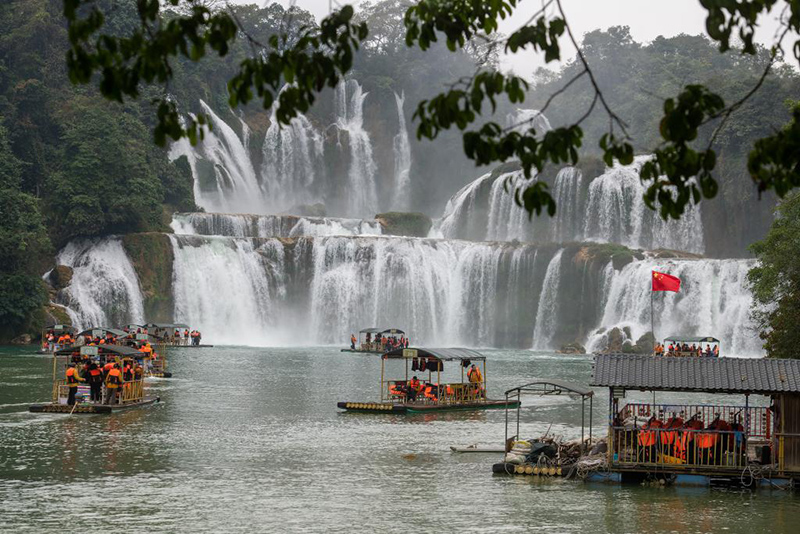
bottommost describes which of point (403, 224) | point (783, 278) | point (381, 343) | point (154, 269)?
point (381, 343)

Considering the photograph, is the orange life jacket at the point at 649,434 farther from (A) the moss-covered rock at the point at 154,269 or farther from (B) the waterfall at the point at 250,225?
(B) the waterfall at the point at 250,225

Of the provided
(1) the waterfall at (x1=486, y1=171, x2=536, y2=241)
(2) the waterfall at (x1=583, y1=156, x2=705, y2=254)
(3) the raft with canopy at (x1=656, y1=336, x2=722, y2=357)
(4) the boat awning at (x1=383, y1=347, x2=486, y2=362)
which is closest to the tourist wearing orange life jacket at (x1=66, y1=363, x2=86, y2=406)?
(4) the boat awning at (x1=383, y1=347, x2=486, y2=362)

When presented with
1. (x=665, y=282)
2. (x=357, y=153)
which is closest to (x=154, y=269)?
(x=665, y=282)

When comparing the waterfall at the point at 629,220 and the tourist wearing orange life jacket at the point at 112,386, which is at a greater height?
the waterfall at the point at 629,220

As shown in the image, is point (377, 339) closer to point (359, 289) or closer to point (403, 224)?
point (359, 289)

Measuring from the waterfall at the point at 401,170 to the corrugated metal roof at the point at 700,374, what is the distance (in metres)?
93.5

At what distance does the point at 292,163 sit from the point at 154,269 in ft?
110

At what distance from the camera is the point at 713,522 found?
18.2m

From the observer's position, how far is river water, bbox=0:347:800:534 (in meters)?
18.0

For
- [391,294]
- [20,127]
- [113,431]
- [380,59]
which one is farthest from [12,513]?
[380,59]

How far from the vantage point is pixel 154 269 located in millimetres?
76562

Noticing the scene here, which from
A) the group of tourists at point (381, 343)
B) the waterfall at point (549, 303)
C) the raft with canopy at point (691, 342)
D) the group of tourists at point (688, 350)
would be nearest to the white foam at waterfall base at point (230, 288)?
the group of tourists at point (381, 343)

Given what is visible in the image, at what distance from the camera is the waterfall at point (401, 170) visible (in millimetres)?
115062

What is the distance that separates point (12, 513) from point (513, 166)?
244 feet
